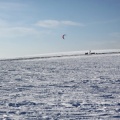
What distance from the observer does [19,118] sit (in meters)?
6.30

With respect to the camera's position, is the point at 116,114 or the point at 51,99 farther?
the point at 51,99

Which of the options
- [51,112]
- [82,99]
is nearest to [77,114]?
[51,112]

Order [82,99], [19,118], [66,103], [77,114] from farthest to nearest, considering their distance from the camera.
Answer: [82,99]
[66,103]
[77,114]
[19,118]

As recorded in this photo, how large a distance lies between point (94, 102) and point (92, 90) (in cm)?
243

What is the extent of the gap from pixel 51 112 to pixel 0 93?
385cm

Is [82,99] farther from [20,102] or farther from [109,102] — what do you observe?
[20,102]

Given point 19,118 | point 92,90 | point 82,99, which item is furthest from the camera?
point 92,90

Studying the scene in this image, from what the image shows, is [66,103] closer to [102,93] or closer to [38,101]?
[38,101]

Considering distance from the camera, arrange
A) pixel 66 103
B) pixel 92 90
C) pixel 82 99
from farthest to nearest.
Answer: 1. pixel 92 90
2. pixel 82 99
3. pixel 66 103

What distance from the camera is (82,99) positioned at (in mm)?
8742

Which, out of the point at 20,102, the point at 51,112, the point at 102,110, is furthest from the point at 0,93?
the point at 102,110

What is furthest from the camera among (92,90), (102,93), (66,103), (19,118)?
(92,90)

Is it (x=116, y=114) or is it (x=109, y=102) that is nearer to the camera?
(x=116, y=114)

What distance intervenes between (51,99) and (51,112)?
192 cm
